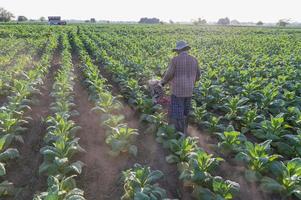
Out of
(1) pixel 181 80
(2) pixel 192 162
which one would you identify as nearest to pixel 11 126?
(1) pixel 181 80

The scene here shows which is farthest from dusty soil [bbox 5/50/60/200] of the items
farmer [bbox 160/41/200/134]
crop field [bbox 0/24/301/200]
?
farmer [bbox 160/41/200/134]

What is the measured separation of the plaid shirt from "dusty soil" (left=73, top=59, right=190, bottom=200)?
1.06 metres

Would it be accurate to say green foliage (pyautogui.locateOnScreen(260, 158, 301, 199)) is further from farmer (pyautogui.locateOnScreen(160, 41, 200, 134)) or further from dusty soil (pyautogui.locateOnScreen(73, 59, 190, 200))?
farmer (pyautogui.locateOnScreen(160, 41, 200, 134))

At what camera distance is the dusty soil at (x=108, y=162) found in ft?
15.0

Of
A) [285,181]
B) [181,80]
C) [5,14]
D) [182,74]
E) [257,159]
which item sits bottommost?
[285,181]

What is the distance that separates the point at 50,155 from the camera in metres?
4.70

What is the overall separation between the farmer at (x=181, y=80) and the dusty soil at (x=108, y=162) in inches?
24.8

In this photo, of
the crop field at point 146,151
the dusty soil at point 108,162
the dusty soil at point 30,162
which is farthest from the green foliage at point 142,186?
the dusty soil at point 30,162

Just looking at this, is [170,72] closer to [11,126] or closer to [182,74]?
[182,74]

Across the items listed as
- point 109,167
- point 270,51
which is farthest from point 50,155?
point 270,51

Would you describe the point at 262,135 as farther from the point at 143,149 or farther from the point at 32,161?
the point at 32,161

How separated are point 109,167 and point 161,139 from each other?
43.1 inches

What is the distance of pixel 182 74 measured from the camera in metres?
5.91

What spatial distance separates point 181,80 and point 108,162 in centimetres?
189
